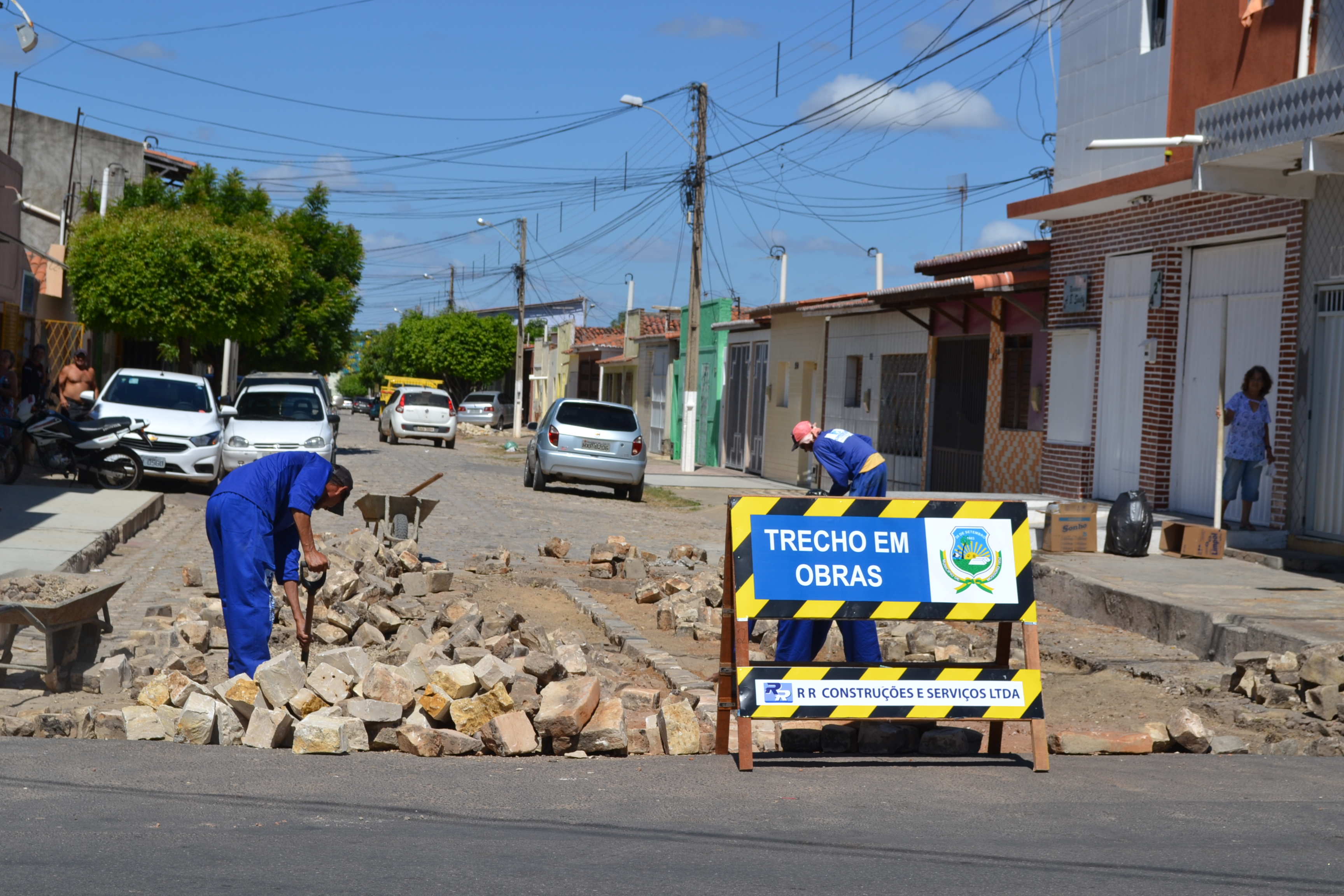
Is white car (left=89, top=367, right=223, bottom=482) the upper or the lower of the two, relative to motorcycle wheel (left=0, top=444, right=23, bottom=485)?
upper

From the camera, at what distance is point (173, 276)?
25438 millimetres

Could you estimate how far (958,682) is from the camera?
6.15 meters

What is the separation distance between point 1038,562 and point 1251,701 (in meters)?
4.44

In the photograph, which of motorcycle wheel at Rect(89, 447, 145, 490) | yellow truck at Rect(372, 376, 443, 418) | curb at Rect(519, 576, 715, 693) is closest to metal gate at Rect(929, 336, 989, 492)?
curb at Rect(519, 576, 715, 693)

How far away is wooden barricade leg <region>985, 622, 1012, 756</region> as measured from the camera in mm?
6539

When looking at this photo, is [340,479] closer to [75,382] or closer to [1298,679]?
[1298,679]

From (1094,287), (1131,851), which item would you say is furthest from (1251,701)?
(1094,287)

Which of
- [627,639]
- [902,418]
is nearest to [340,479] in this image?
[627,639]

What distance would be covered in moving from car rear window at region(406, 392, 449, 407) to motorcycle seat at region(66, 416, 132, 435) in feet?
69.9

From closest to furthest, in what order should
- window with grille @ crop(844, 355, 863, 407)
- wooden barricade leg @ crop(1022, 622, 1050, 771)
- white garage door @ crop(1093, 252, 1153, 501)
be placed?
1. wooden barricade leg @ crop(1022, 622, 1050, 771)
2. white garage door @ crop(1093, 252, 1153, 501)
3. window with grille @ crop(844, 355, 863, 407)

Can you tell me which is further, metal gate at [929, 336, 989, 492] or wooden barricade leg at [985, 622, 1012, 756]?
metal gate at [929, 336, 989, 492]

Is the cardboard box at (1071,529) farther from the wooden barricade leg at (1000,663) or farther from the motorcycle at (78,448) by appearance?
the motorcycle at (78,448)

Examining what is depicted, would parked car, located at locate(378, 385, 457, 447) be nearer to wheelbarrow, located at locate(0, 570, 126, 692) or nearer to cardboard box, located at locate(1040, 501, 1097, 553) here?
cardboard box, located at locate(1040, 501, 1097, 553)

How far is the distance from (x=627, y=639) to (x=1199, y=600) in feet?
13.9
